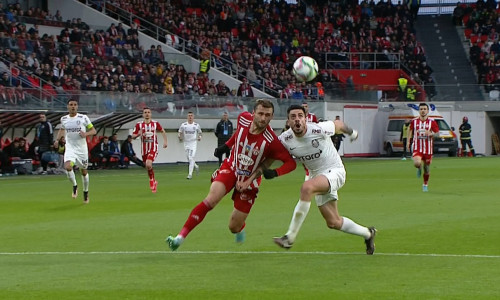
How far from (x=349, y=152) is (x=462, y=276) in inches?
1696

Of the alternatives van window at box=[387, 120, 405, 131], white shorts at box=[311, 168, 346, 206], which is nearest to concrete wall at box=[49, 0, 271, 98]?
van window at box=[387, 120, 405, 131]

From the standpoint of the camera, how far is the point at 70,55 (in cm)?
4272

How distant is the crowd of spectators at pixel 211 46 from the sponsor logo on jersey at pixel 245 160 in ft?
82.0

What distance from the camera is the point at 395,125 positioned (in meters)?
54.0

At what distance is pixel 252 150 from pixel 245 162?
0.20 meters

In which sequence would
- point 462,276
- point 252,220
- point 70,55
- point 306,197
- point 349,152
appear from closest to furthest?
1. point 462,276
2. point 306,197
3. point 252,220
4. point 70,55
5. point 349,152

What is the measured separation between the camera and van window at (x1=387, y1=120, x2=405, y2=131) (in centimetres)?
5359

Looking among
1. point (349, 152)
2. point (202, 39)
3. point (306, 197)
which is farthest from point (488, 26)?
point (306, 197)

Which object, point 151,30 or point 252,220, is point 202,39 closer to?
point 151,30

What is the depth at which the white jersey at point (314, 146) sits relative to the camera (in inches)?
483

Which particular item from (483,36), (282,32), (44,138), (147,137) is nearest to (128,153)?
(44,138)

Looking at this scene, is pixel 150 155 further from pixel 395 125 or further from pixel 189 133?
pixel 395 125

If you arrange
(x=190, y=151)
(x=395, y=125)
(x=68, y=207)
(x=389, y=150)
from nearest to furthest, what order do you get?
(x=68, y=207), (x=190, y=151), (x=395, y=125), (x=389, y=150)

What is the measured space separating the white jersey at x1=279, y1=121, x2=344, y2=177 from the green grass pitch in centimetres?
120
